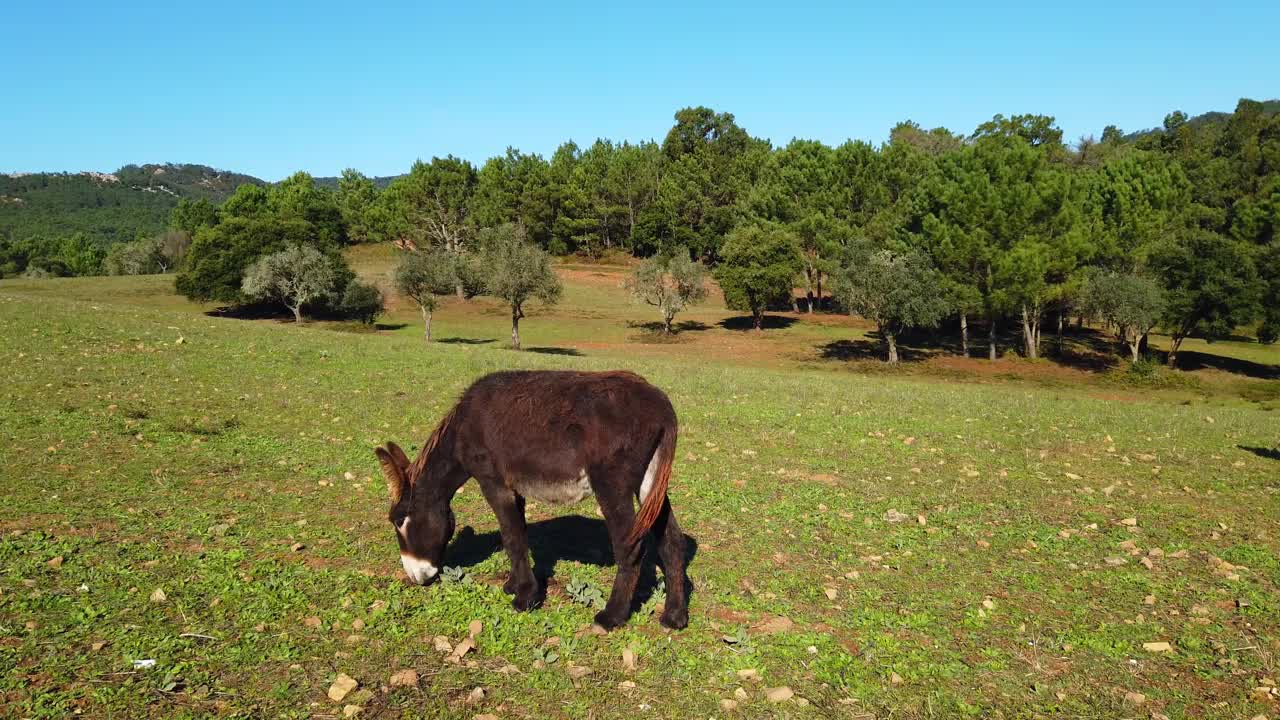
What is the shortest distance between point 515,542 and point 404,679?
6.37 feet

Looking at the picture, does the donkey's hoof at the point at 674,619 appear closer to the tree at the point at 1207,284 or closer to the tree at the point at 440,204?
the tree at the point at 1207,284

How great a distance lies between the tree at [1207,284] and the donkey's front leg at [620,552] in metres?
53.8

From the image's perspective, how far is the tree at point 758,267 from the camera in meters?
70.4

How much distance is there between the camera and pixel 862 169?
7775cm

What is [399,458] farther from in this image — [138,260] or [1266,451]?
[138,260]

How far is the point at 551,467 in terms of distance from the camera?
7.59 metres

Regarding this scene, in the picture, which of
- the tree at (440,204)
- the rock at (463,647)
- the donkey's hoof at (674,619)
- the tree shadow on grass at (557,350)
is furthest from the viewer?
the tree at (440,204)

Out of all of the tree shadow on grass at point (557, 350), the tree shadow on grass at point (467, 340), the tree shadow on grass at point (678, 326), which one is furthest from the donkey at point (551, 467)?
the tree shadow on grass at point (678, 326)

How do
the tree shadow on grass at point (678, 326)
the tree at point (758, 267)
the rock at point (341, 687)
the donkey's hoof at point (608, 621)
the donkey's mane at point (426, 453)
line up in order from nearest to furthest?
1. the rock at point (341, 687)
2. the donkey's hoof at point (608, 621)
3. the donkey's mane at point (426, 453)
4. the tree shadow on grass at point (678, 326)
5. the tree at point (758, 267)

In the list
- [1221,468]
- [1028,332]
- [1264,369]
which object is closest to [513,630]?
[1221,468]

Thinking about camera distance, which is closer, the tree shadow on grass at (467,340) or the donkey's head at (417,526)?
the donkey's head at (417,526)

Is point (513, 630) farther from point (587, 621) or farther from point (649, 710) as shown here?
point (649, 710)

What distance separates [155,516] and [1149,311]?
5371cm

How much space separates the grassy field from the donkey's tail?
1.15 meters
